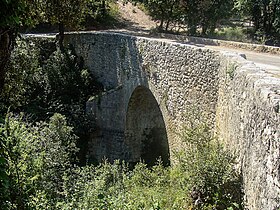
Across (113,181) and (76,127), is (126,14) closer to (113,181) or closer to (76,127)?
(76,127)

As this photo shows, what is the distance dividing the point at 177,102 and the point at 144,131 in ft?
20.0

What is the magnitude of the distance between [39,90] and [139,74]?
18.4 feet

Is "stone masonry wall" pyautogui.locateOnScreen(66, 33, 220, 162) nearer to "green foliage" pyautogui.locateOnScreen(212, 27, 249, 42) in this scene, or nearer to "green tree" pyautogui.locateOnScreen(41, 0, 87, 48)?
"green tree" pyautogui.locateOnScreen(41, 0, 87, 48)

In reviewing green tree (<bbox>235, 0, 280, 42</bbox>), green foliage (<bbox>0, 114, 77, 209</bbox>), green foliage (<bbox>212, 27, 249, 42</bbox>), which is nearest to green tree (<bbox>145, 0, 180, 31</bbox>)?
green foliage (<bbox>212, 27, 249, 42</bbox>)

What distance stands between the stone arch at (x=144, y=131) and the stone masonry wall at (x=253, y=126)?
328 inches

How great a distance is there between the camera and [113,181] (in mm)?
10172

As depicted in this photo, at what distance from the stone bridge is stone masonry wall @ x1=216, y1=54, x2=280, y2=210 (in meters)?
0.01

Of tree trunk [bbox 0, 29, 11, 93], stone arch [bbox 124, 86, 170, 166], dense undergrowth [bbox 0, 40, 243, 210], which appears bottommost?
stone arch [bbox 124, 86, 170, 166]

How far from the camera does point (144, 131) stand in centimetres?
1744

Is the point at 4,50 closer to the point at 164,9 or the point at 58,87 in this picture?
the point at 58,87

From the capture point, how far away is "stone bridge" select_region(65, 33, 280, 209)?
5.14 m

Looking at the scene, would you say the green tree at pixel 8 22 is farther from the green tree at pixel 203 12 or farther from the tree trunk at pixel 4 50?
the green tree at pixel 203 12

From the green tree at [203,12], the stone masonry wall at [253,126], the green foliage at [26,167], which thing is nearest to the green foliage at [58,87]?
the green foliage at [26,167]

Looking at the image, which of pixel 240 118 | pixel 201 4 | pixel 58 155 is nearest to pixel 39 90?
pixel 58 155
